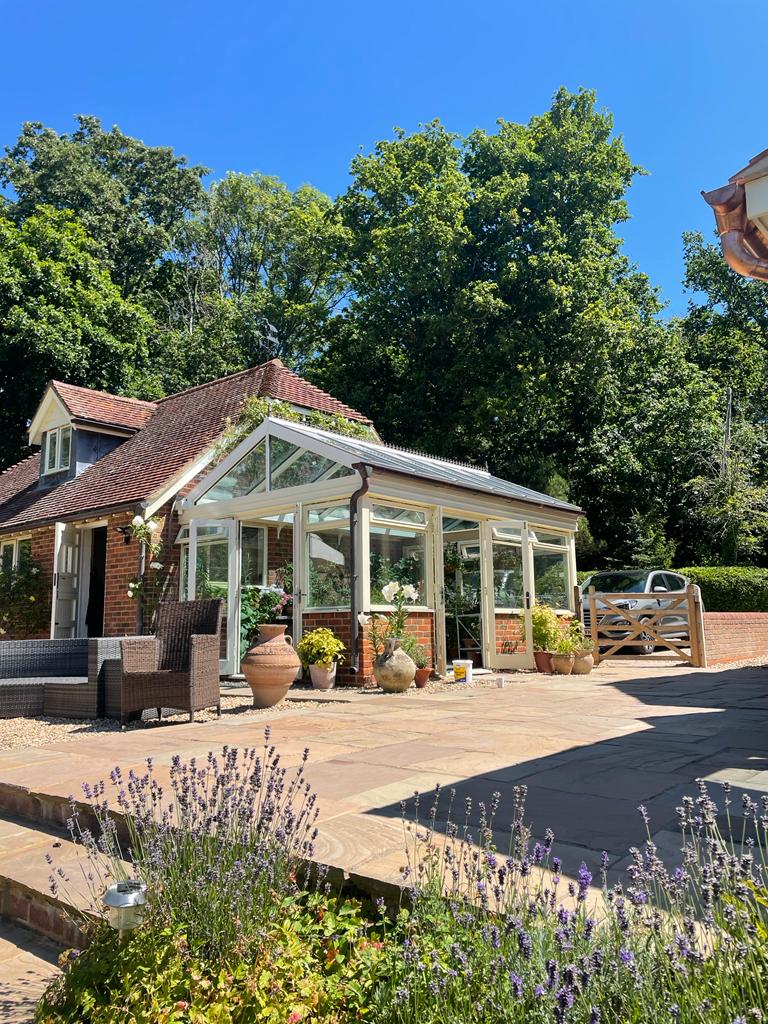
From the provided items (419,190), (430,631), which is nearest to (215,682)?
(430,631)

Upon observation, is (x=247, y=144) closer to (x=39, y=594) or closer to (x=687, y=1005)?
(x=39, y=594)

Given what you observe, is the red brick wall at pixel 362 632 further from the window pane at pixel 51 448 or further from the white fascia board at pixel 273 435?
the window pane at pixel 51 448

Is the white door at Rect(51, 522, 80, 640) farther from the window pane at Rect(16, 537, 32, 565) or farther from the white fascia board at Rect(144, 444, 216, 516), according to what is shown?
the white fascia board at Rect(144, 444, 216, 516)

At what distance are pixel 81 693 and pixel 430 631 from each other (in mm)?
4844

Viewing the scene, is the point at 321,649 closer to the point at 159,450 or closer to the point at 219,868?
the point at 219,868

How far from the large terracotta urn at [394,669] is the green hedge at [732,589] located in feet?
34.1

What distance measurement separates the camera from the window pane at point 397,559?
9.82m

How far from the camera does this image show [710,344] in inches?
1165

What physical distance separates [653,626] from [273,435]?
23.2 ft

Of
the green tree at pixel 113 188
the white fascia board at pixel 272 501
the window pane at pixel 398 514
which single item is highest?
the green tree at pixel 113 188

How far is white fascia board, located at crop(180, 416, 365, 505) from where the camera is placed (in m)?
9.95

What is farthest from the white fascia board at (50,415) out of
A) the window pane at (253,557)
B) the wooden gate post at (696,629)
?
the wooden gate post at (696,629)

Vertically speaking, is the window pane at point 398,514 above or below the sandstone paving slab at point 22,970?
above

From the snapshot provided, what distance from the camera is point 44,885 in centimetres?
310
